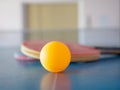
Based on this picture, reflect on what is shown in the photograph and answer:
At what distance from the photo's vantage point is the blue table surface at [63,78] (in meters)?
0.61

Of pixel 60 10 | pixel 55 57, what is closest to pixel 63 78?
pixel 55 57

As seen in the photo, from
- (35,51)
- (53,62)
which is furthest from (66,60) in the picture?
(35,51)

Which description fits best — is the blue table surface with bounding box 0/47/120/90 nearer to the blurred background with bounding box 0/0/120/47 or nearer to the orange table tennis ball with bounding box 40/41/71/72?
the orange table tennis ball with bounding box 40/41/71/72

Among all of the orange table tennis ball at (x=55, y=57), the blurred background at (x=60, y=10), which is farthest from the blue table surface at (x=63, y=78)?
the blurred background at (x=60, y=10)

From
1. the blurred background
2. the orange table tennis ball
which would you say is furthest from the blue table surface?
the blurred background

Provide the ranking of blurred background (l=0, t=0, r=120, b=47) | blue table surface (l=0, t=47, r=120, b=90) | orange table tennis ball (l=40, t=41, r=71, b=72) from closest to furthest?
blue table surface (l=0, t=47, r=120, b=90) < orange table tennis ball (l=40, t=41, r=71, b=72) < blurred background (l=0, t=0, r=120, b=47)

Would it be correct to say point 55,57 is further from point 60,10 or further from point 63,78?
point 60,10

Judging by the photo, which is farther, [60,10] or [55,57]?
[60,10]

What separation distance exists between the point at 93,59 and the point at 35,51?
0.26m

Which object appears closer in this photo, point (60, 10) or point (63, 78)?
point (63, 78)

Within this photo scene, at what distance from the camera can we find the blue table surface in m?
0.61

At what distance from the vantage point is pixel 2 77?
2.42 feet

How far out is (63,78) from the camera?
2.34 ft

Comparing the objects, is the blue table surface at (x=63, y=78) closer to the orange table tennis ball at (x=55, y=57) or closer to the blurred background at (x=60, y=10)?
the orange table tennis ball at (x=55, y=57)
